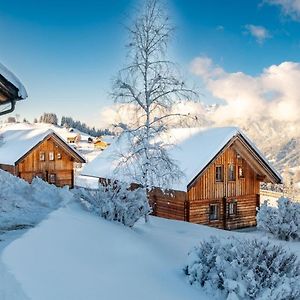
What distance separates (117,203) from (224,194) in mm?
13788

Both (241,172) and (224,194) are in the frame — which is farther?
(241,172)

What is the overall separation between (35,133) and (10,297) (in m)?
30.7

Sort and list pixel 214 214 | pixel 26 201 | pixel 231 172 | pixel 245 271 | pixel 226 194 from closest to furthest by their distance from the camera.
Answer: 1. pixel 245 271
2. pixel 26 201
3. pixel 214 214
4. pixel 226 194
5. pixel 231 172

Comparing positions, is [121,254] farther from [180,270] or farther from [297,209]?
[297,209]

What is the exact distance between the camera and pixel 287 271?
7.09 meters

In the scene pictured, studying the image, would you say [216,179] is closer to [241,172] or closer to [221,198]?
[221,198]

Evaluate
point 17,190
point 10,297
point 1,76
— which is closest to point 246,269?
point 10,297

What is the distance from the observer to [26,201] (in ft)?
36.2

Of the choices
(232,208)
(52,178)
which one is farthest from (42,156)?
(232,208)

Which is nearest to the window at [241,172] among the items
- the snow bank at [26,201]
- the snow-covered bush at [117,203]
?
the snow-covered bush at [117,203]

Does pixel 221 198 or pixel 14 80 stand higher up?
pixel 14 80

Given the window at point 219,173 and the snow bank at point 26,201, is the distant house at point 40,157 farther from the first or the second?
the snow bank at point 26,201

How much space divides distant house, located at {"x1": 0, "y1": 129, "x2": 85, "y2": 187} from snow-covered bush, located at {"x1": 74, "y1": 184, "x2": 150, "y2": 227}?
68.7 feet

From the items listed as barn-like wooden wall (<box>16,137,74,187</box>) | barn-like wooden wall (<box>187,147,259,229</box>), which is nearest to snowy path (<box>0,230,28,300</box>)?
barn-like wooden wall (<box>187,147,259,229</box>)
